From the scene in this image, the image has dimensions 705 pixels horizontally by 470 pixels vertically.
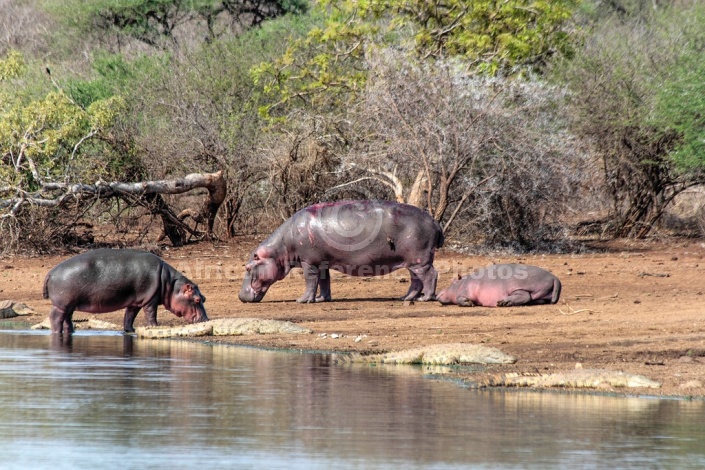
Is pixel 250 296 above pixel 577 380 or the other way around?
above

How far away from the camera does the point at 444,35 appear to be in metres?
23.6

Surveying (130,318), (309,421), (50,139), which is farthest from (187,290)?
(50,139)

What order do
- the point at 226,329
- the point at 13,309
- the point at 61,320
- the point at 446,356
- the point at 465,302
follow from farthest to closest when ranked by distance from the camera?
the point at 13,309 < the point at 465,302 < the point at 61,320 < the point at 226,329 < the point at 446,356

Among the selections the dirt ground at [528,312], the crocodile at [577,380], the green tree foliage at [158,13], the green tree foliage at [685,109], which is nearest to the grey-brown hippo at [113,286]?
the dirt ground at [528,312]

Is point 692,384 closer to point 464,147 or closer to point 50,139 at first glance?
point 464,147

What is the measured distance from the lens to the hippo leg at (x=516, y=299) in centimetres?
1465

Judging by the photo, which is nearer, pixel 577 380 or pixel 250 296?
pixel 577 380

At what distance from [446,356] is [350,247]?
18.8ft

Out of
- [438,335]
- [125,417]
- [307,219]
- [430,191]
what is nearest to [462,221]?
[430,191]

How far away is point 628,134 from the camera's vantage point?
23703mm

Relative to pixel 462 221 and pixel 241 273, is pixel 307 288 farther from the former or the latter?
pixel 462 221

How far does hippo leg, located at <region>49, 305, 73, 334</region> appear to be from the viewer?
1290 cm

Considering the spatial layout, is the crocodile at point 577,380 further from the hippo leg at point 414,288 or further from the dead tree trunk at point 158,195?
the dead tree trunk at point 158,195

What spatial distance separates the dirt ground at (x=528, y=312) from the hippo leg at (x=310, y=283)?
231mm
